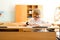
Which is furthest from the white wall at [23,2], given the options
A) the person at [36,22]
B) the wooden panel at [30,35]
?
the wooden panel at [30,35]

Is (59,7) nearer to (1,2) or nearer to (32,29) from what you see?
(1,2)

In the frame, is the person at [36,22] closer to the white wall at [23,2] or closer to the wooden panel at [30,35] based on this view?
the wooden panel at [30,35]

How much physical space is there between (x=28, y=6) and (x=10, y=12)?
0.72 meters

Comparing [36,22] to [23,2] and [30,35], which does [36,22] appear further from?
[23,2]

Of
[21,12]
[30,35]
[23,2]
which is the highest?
[23,2]

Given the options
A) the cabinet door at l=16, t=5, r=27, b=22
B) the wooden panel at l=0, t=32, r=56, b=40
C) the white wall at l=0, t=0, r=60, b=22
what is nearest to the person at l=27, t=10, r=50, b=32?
the wooden panel at l=0, t=32, r=56, b=40

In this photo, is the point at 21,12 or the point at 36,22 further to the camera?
the point at 21,12

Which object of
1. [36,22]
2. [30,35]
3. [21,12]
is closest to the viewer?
[30,35]

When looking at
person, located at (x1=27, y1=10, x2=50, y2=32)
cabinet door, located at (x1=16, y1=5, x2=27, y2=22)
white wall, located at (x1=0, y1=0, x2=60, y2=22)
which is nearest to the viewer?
person, located at (x1=27, y1=10, x2=50, y2=32)

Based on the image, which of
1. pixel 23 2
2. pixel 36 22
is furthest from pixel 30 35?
pixel 23 2

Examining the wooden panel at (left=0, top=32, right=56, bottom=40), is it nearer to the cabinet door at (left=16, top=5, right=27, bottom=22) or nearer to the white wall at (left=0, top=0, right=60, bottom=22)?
the cabinet door at (left=16, top=5, right=27, bottom=22)

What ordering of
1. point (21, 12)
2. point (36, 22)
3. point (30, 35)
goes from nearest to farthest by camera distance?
1. point (30, 35)
2. point (36, 22)
3. point (21, 12)

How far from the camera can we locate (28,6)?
14.1 ft

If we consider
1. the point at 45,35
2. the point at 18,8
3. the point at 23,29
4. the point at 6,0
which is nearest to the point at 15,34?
the point at 23,29
